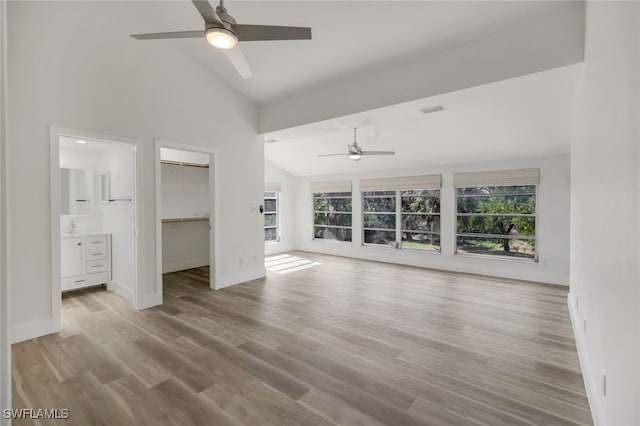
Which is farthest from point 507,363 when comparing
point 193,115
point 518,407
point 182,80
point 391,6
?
point 182,80

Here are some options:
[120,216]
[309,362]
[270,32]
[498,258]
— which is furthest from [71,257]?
[498,258]

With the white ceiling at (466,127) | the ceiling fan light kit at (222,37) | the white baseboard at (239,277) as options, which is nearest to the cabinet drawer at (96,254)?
the white baseboard at (239,277)

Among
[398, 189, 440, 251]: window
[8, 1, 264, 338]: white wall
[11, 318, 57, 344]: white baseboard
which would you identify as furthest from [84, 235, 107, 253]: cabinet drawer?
[398, 189, 440, 251]: window

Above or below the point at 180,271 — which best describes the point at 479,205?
above

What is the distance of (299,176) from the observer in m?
8.81

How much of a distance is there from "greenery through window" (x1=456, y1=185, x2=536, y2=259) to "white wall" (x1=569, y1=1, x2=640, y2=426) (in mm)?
3538

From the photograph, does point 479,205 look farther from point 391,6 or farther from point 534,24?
point 391,6

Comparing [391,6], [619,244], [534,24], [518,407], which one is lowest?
[518,407]

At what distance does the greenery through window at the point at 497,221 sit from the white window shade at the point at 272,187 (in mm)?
4598

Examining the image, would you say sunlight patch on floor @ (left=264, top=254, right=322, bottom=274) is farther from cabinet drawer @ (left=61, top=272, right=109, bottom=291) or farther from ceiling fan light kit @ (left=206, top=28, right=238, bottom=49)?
ceiling fan light kit @ (left=206, top=28, right=238, bottom=49)

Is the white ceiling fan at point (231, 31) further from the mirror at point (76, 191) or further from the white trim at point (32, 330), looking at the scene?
the mirror at point (76, 191)

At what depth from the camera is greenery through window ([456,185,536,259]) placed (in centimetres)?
543

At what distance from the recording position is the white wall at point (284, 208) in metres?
8.16

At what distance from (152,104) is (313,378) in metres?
3.87
